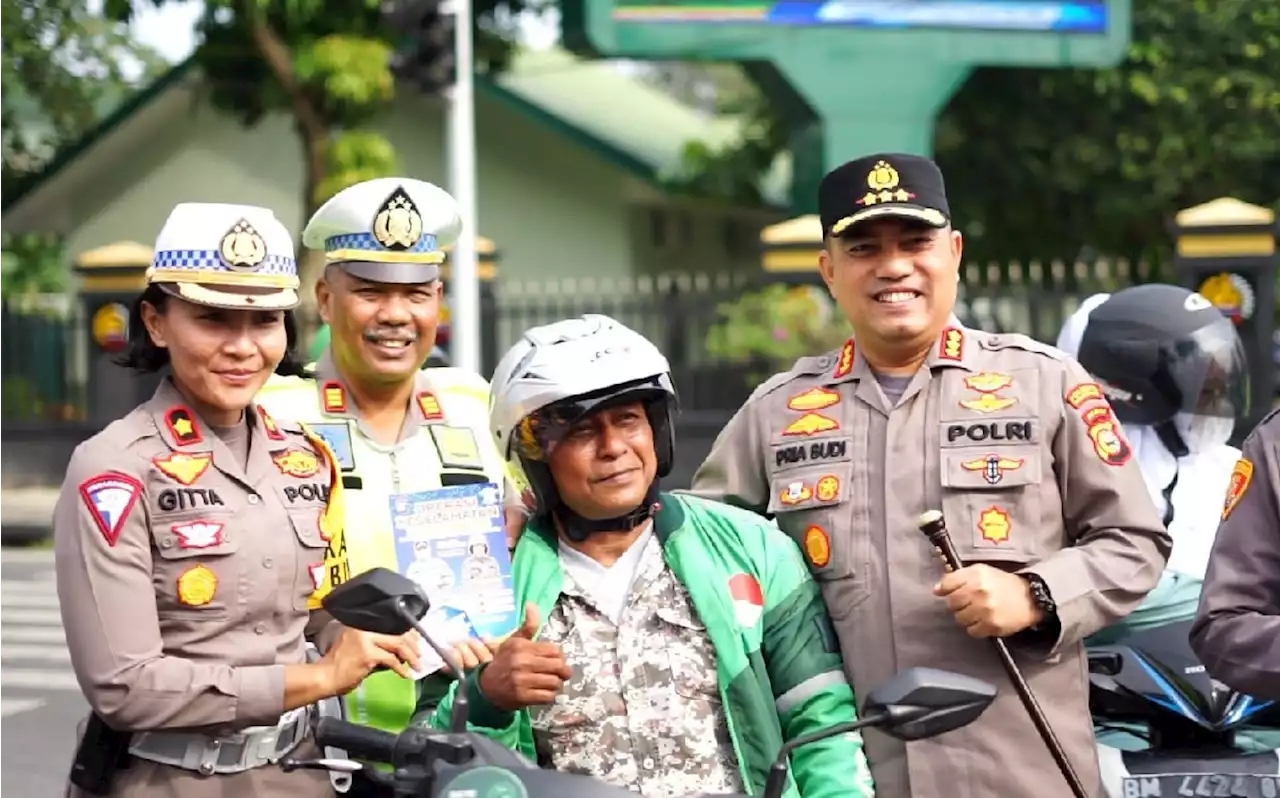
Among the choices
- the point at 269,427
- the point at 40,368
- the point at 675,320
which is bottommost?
the point at 269,427

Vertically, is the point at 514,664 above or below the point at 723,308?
below

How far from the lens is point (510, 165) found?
25547 mm

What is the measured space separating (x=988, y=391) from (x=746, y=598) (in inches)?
26.6

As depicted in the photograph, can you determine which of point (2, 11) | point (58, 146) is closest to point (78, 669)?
point (2, 11)

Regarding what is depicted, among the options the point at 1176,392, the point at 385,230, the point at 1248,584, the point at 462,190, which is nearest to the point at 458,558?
the point at 385,230

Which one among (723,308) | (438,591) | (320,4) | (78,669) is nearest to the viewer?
(78,669)

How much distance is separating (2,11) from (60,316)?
11.5 feet

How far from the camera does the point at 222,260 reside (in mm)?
2980

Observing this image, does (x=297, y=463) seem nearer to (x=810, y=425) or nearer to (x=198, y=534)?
(x=198, y=534)

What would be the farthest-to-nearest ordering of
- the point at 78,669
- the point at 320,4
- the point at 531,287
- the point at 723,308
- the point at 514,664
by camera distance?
1. the point at 531,287
2. the point at 320,4
3. the point at 723,308
4. the point at 78,669
5. the point at 514,664

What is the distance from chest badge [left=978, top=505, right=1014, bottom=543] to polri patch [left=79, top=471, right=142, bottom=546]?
147 centimetres

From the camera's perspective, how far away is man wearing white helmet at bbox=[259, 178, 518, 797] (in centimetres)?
355

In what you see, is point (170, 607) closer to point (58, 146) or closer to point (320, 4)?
point (320, 4)

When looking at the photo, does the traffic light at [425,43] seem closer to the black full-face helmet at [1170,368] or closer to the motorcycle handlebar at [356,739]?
the black full-face helmet at [1170,368]
